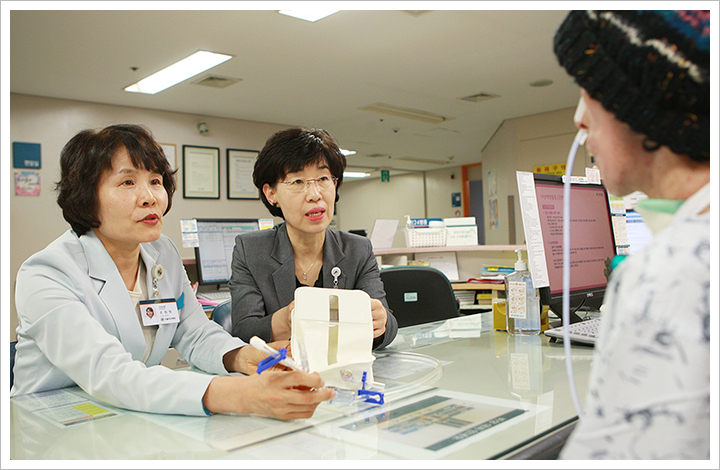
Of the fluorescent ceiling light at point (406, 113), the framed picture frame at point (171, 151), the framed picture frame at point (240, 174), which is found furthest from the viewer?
the framed picture frame at point (240, 174)

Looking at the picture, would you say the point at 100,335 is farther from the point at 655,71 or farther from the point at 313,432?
the point at 655,71

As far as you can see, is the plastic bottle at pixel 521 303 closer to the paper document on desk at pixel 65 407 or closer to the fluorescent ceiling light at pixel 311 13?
the paper document on desk at pixel 65 407

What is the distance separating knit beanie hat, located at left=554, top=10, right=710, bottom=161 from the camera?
1.67 ft

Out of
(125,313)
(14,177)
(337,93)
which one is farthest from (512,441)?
(14,177)

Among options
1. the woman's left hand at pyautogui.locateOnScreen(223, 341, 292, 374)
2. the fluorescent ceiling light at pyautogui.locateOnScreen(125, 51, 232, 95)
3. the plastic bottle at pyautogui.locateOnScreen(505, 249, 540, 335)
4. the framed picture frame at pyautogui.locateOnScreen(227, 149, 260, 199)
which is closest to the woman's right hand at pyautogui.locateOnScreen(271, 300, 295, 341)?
the woman's left hand at pyautogui.locateOnScreen(223, 341, 292, 374)

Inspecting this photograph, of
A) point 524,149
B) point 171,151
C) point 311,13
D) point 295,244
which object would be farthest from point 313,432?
point 524,149

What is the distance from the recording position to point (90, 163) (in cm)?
137

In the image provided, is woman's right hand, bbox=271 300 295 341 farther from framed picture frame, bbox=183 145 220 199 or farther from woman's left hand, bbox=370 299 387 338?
framed picture frame, bbox=183 145 220 199

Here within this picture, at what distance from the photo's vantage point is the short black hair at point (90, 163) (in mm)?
1367

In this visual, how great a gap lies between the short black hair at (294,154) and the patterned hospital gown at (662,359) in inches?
53.6

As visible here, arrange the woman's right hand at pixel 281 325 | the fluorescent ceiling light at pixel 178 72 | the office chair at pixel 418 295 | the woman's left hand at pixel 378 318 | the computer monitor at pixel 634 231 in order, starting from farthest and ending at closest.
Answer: the fluorescent ceiling light at pixel 178 72 < the office chair at pixel 418 295 < the computer monitor at pixel 634 231 < the woman's right hand at pixel 281 325 < the woman's left hand at pixel 378 318

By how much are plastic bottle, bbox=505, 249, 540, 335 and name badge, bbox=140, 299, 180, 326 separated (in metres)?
1.03

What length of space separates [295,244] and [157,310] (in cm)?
58

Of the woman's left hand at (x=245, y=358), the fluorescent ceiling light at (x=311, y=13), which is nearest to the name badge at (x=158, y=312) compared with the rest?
the woman's left hand at (x=245, y=358)
